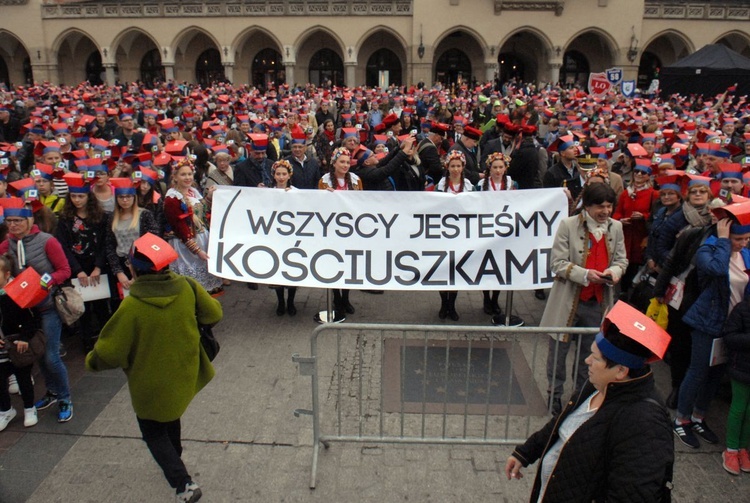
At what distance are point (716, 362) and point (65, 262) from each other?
5.34m

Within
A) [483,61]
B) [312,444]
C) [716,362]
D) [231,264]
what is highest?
[483,61]

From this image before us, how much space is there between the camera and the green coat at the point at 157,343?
341cm

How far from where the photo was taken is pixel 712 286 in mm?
4281

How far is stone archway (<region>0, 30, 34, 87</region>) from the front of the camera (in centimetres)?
4034

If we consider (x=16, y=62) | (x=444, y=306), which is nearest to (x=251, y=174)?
(x=444, y=306)

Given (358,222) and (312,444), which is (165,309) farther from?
(358,222)

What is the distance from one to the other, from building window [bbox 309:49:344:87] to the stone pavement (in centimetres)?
3638

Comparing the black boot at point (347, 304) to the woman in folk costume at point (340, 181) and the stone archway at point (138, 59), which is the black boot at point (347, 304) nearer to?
the woman in folk costume at point (340, 181)

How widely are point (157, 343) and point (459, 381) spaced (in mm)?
2821

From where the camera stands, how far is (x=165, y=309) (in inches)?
136

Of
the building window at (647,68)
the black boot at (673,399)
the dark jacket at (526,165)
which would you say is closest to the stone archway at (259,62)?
the building window at (647,68)

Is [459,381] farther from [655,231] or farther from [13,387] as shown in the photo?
[13,387]

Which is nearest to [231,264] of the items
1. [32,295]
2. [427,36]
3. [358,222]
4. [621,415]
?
[358,222]

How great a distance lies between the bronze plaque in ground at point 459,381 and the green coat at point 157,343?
174cm
